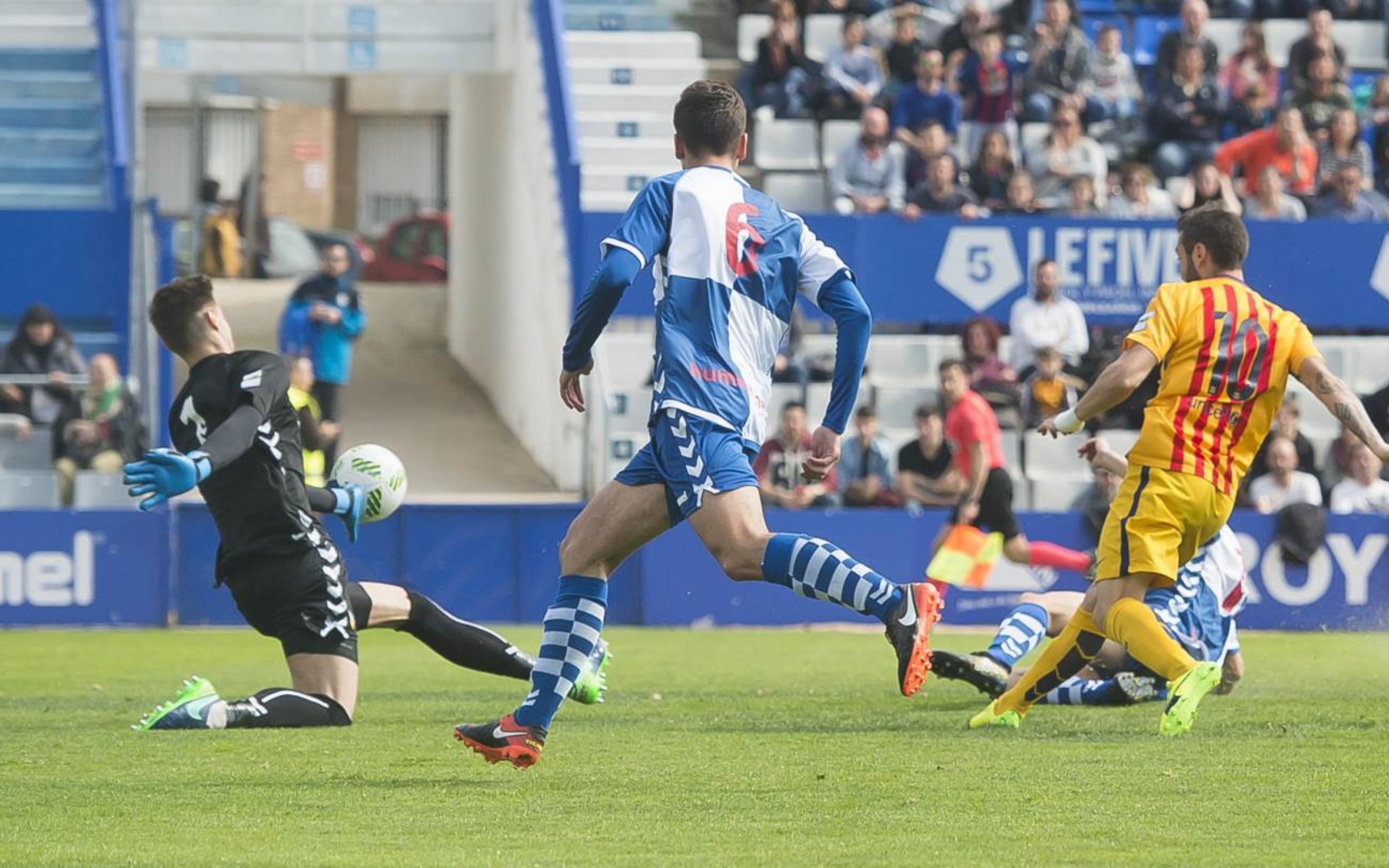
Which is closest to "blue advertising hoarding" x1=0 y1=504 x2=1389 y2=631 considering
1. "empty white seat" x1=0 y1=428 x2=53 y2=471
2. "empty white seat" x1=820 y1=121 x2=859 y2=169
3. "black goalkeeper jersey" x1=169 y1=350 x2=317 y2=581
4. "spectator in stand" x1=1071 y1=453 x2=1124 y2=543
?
"spectator in stand" x1=1071 y1=453 x2=1124 y2=543

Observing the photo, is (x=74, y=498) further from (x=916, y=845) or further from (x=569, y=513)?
(x=916, y=845)

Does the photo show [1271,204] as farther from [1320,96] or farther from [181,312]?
[181,312]

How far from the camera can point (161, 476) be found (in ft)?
22.1

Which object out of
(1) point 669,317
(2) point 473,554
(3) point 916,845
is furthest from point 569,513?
(3) point 916,845

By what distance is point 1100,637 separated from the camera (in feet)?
25.3

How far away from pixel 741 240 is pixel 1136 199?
12.2 m

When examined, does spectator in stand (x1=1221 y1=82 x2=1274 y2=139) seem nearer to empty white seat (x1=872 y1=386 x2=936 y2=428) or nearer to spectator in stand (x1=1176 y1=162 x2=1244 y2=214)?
spectator in stand (x1=1176 y1=162 x2=1244 y2=214)

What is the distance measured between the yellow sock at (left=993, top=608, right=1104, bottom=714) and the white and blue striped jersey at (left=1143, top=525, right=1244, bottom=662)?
700mm

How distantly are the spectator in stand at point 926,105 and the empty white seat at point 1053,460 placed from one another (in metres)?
3.10

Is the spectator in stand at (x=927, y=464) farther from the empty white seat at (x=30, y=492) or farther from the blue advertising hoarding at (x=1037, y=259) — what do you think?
the empty white seat at (x=30, y=492)

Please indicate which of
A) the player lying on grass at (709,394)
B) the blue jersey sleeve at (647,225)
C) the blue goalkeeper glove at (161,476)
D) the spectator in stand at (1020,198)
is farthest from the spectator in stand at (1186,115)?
the blue goalkeeper glove at (161,476)

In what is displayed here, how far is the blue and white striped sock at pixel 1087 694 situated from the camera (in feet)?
29.5

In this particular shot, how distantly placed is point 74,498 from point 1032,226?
7.78m

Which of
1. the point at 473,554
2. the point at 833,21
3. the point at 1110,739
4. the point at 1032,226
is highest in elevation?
the point at 833,21
